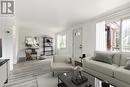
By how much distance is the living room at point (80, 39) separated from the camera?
316 cm

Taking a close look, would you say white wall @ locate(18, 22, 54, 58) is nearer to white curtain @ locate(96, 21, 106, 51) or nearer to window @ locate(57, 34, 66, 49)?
window @ locate(57, 34, 66, 49)

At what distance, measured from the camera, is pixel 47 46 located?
1034cm

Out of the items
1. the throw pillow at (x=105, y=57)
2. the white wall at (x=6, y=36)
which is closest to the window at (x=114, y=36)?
the throw pillow at (x=105, y=57)

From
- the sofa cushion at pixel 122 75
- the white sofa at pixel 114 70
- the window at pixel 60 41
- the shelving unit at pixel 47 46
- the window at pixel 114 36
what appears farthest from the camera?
the shelving unit at pixel 47 46

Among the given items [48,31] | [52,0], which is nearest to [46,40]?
[48,31]

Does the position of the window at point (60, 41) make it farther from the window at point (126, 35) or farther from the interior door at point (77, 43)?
the window at point (126, 35)

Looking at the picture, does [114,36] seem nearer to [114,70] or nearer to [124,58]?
[124,58]

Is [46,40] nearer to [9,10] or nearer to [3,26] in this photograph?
[3,26]

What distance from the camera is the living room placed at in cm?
316

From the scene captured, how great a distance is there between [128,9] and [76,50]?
387 centimetres

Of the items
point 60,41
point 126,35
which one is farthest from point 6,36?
point 60,41

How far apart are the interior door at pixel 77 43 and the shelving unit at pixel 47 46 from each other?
12.2ft

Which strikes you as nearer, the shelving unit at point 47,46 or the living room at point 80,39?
the living room at point 80,39

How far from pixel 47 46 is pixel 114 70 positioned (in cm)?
785
